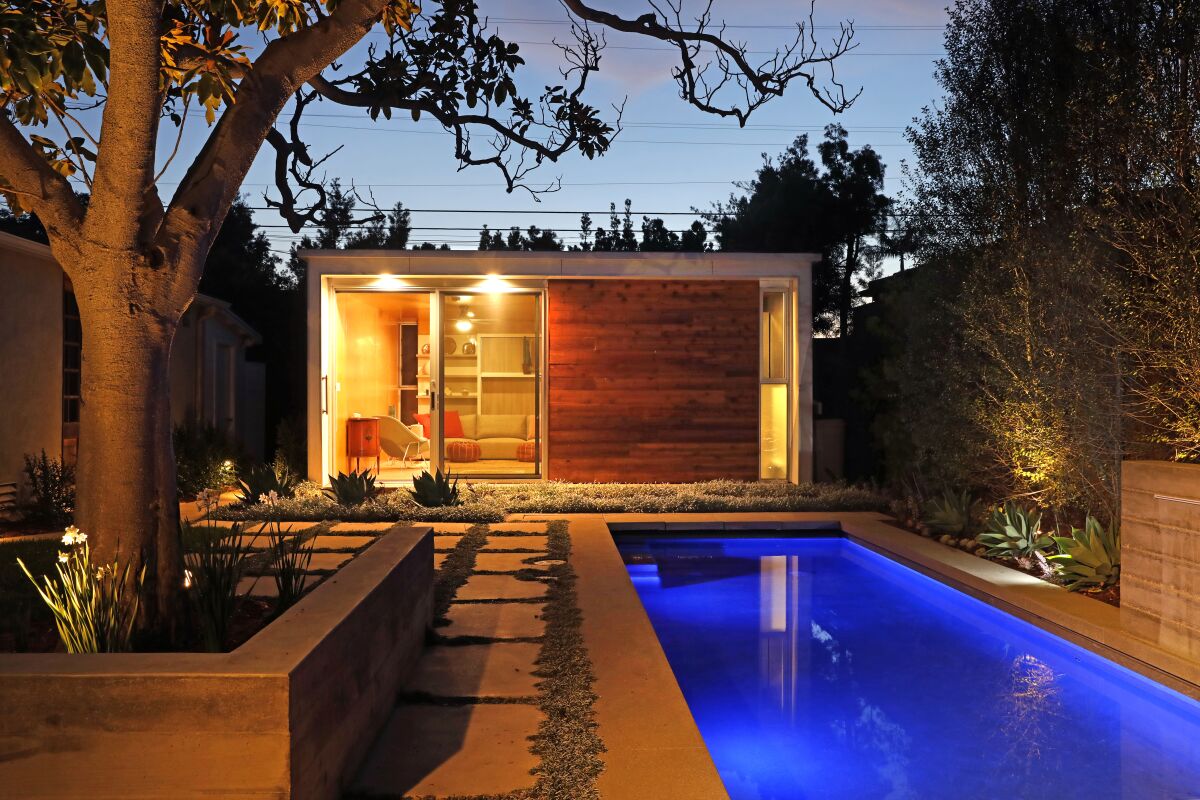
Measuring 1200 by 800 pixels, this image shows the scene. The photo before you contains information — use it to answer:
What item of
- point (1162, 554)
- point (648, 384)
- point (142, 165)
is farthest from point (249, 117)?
point (648, 384)

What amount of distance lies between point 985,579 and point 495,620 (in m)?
3.33

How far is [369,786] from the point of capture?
2801 mm

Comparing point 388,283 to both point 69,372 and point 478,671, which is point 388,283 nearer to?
point 69,372

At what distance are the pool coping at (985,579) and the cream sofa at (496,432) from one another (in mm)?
2967

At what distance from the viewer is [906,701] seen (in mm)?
4480

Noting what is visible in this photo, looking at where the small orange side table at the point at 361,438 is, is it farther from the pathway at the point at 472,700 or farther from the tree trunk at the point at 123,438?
the tree trunk at the point at 123,438

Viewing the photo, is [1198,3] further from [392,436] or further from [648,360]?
[392,436]

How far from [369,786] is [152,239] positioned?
75.8 inches

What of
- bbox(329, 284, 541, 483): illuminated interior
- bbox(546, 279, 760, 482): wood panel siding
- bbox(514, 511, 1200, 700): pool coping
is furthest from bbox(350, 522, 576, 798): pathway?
bbox(329, 284, 541, 483): illuminated interior

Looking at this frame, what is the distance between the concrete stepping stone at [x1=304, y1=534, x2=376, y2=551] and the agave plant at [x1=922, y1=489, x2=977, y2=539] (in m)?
4.78

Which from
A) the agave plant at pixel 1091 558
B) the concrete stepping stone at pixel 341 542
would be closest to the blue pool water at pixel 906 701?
the agave plant at pixel 1091 558

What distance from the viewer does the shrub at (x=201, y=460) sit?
10.1 meters

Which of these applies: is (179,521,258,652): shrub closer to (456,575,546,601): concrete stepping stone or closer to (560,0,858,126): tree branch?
(456,575,546,601): concrete stepping stone

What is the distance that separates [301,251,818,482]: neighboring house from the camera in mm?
11039
